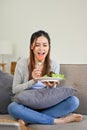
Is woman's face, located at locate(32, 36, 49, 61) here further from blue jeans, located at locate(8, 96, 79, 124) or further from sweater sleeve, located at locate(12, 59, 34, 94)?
blue jeans, located at locate(8, 96, 79, 124)

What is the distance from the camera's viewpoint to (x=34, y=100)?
165cm

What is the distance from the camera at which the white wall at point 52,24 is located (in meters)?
3.75

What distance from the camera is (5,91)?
6.75 ft

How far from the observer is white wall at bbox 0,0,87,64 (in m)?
3.75

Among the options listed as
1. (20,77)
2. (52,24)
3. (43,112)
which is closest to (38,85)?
(20,77)

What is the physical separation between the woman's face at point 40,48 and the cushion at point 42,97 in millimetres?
319

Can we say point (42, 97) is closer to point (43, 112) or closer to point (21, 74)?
point (43, 112)

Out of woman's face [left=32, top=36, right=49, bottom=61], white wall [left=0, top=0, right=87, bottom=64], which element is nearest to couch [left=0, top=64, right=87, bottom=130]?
woman's face [left=32, top=36, right=49, bottom=61]

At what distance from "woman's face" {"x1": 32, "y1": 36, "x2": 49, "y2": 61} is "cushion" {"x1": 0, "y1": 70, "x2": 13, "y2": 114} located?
1.09 ft

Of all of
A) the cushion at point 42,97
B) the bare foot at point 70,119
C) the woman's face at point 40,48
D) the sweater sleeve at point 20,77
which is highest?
the woman's face at point 40,48

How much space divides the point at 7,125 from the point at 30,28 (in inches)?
137

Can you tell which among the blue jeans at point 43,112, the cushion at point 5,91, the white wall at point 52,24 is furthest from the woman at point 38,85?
the white wall at point 52,24

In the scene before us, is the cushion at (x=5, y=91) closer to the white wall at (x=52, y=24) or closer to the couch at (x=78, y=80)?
the couch at (x=78, y=80)

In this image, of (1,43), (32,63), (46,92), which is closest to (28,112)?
(46,92)
